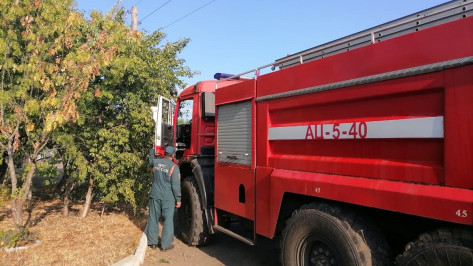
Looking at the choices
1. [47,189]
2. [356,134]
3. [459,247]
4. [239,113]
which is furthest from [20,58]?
[47,189]

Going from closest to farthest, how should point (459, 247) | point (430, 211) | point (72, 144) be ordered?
point (459, 247) → point (430, 211) → point (72, 144)

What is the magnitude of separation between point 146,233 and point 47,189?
7.81 m

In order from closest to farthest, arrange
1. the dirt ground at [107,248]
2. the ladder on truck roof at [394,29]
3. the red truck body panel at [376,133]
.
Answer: the red truck body panel at [376,133], the ladder on truck roof at [394,29], the dirt ground at [107,248]

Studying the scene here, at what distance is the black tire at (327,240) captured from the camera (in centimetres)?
302

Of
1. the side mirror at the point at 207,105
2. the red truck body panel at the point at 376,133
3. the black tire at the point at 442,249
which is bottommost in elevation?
the black tire at the point at 442,249

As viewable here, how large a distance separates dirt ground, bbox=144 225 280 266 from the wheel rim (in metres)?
1.50

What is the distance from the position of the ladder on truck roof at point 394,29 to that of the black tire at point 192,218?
9.59ft

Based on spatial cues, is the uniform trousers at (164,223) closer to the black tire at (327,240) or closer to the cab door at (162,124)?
the cab door at (162,124)

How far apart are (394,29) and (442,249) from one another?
198cm

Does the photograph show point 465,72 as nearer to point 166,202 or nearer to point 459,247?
point 459,247

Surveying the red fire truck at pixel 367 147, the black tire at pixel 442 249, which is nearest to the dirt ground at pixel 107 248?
the red fire truck at pixel 367 147

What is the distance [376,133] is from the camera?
3029mm

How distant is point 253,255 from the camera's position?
18.9ft

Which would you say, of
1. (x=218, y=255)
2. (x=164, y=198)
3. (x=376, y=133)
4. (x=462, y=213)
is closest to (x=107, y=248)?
(x=164, y=198)
